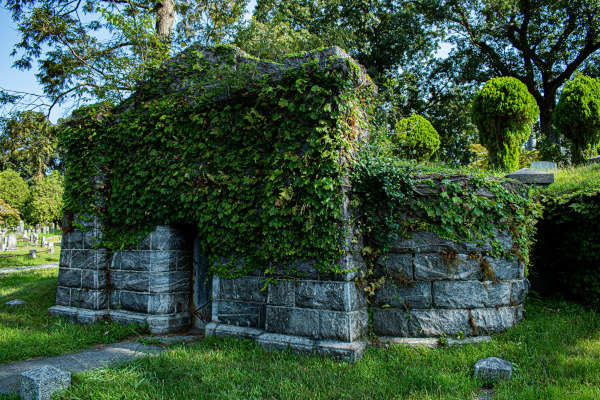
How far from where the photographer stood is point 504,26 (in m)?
20.5

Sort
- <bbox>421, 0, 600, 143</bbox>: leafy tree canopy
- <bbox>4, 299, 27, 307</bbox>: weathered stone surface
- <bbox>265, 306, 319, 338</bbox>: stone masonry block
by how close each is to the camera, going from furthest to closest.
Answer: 1. <bbox>421, 0, 600, 143</bbox>: leafy tree canopy
2. <bbox>4, 299, 27, 307</bbox>: weathered stone surface
3. <bbox>265, 306, 319, 338</bbox>: stone masonry block

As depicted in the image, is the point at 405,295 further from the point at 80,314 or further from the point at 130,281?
the point at 80,314

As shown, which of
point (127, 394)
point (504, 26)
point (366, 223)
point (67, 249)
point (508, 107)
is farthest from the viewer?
point (504, 26)

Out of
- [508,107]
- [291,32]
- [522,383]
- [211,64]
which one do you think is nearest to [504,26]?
[291,32]

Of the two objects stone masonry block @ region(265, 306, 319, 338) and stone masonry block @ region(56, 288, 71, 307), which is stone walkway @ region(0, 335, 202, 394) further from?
stone masonry block @ region(56, 288, 71, 307)

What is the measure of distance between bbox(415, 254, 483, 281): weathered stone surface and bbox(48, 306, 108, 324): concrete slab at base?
501 cm

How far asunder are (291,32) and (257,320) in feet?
43.1

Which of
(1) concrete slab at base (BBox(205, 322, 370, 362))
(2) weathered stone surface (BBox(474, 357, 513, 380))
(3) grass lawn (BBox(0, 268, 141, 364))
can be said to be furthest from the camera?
(3) grass lawn (BBox(0, 268, 141, 364))

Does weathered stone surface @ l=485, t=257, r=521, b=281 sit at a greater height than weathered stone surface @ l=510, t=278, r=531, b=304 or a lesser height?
greater

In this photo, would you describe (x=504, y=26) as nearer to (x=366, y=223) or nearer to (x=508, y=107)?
(x=508, y=107)

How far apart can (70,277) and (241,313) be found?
3519mm

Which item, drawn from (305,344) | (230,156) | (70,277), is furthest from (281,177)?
(70,277)

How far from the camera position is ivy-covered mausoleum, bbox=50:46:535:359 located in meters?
4.57

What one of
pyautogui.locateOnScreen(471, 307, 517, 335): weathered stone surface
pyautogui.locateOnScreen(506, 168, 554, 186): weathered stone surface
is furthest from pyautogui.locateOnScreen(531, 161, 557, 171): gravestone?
pyautogui.locateOnScreen(471, 307, 517, 335): weathered stone surface
